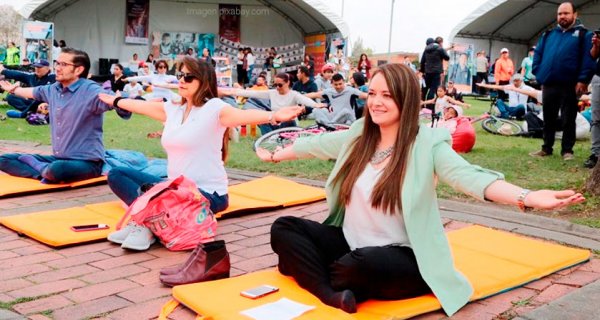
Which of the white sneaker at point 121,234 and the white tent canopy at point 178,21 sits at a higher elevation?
the white tent canopy at point 178,21

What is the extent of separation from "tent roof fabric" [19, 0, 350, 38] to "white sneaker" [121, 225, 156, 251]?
72.6ft

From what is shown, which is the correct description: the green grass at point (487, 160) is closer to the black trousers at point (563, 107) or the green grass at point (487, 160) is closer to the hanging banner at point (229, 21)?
the black trousers at point (563, 107)

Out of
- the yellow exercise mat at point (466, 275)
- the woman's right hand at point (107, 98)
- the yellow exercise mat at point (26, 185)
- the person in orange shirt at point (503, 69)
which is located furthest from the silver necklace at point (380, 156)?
the person in orange shirt at point (503, 69)

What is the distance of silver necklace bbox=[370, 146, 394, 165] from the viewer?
127 inches

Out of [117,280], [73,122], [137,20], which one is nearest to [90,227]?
[117,280]

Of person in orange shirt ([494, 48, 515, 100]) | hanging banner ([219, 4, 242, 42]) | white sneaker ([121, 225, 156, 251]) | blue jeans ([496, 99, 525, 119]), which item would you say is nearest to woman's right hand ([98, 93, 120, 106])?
white sneaker ([121, 225, 156, 251])

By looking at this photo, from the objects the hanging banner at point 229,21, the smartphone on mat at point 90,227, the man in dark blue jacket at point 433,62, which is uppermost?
the hanging banner at point 229,21

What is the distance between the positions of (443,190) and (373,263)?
132 inches

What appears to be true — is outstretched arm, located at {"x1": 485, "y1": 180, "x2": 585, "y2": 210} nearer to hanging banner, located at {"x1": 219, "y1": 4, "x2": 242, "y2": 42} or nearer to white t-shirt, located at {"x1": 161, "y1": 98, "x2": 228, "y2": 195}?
white t-shirt, located at {"x1": 161, "y1": 98, "x2": 228, "y2": 195}

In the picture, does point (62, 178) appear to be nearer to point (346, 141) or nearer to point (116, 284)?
point (116, 284)

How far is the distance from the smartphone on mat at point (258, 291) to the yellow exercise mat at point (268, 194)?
1.84 metres

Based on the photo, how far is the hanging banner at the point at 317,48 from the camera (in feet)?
92.6

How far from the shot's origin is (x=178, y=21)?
28.2 metres

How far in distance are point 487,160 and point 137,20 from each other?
22293mm
